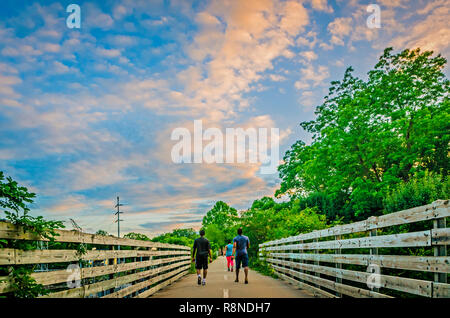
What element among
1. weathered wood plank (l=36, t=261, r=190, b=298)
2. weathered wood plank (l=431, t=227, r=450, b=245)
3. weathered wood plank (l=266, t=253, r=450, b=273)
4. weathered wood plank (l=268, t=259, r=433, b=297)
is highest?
weathered wood plank (l=431, t=227, r=450, b=245)

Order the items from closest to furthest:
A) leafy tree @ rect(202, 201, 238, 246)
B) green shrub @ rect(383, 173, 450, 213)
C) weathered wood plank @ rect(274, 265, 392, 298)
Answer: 1. weathered wood plank @ rect(274, 265, 392, 298)
2. green shrub @ rect(383, 173, 450, 213)
3. leafy tree @ rect(202, 201, 238, 246)

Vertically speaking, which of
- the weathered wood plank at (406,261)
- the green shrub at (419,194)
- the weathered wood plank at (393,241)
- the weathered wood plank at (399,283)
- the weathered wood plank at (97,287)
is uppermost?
the green shrub at (419,194)

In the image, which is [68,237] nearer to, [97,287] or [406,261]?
[97,287]

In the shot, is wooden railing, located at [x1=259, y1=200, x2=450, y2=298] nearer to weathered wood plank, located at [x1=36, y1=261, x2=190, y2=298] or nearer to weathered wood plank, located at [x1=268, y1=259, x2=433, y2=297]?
weathered wood plank, located at [x1=268, y1=259, x2=433, y2=297]

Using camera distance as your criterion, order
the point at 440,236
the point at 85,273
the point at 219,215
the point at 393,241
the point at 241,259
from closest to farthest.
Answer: the point at 440,236
the point at 393,241
the point at 85,273
the point at 241,259
the point at 219,215

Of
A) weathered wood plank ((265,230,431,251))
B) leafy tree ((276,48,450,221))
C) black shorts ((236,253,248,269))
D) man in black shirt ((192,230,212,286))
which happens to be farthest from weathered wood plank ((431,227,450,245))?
leafy tree ((276,48,450,221))

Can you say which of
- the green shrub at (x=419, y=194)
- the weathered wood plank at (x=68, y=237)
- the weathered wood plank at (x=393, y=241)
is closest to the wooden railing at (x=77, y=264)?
the weathered wood plank at (x=68, y=237)

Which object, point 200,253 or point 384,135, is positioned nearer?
point 200,253

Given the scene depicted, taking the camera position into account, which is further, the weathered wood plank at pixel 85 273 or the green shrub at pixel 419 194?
the green shrub at pixel 419 194

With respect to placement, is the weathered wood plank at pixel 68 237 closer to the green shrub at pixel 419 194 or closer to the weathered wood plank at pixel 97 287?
the weathered wood plank at pixel 97 287

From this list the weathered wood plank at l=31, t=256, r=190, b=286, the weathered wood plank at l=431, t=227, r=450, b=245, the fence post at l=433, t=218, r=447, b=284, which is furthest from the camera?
the weathered wood plank at l=31, t=256, r=190, b=286

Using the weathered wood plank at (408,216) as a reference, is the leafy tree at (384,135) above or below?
above

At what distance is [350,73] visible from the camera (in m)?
34.8

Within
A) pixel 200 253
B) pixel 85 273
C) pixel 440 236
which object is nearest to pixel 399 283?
pixel 440 236
